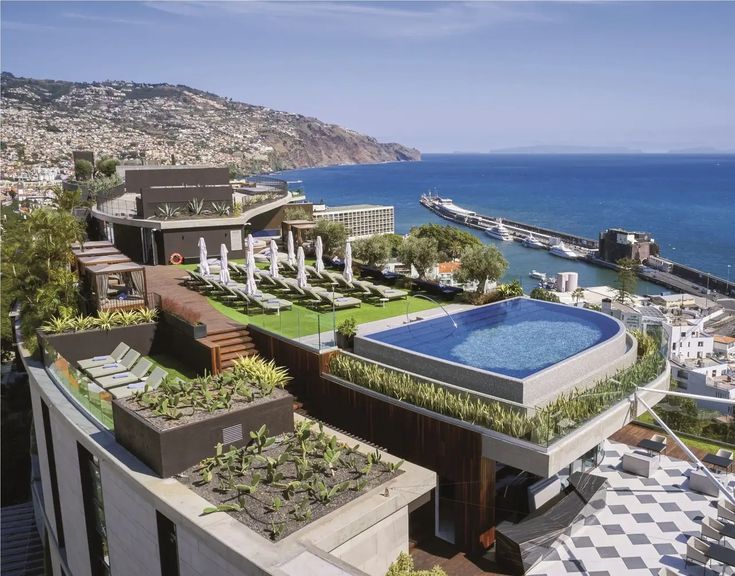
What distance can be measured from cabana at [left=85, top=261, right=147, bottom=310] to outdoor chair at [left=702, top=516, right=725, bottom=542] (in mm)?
15598

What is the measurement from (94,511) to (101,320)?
6.38m

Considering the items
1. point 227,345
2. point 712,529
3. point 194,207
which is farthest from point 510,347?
point 194,207

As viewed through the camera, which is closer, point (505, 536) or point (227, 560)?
point (227, 560)

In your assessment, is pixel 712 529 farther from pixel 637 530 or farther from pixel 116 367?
pixel 116 367

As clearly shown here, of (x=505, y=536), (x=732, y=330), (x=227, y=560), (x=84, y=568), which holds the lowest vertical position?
(x=732, y=330)

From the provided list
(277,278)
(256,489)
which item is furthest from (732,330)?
(256,489)

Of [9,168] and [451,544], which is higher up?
[9,168]

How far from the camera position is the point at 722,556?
9719 millimetres

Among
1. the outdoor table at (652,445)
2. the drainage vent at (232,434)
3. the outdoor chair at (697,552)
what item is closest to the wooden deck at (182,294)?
the drainage vent at (232,434)

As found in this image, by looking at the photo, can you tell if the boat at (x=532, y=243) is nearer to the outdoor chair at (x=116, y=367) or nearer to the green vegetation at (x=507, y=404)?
the green vegetation at (x=507, y=404)

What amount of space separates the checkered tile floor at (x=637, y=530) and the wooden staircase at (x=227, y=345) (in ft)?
29.1

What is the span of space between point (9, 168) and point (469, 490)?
130666 mm

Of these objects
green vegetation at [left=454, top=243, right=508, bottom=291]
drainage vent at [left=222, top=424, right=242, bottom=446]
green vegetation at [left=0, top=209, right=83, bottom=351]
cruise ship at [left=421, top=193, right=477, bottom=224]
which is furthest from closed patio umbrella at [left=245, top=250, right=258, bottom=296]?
cruise ship at [left=421, top=193, right=477, bottom=224]

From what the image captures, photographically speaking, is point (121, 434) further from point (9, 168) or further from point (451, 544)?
point (9, 168)
